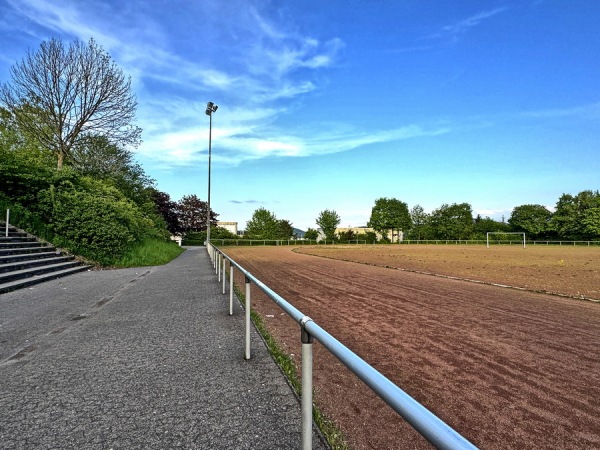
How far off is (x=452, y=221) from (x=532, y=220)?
1762 cm

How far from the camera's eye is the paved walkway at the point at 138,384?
8.11 ft

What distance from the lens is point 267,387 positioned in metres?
3.26

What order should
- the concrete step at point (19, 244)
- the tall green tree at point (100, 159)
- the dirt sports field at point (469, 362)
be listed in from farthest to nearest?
1. the tall green tree at point (100, 159)
2. the concrete step at point (19, 244)
3. the dirt sports field at point (469, 362)

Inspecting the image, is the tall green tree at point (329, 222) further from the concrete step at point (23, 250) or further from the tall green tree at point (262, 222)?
the concrete step at point (23, 250)

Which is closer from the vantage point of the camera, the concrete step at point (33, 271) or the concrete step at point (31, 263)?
the concrete step at point (33, 271)

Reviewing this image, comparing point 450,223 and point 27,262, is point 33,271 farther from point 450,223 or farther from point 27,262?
point 450,223

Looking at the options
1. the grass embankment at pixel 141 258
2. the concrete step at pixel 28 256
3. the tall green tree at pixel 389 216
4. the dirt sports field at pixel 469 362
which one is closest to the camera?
the dirt sports field at pixel 469 362

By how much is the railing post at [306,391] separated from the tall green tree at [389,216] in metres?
91.8

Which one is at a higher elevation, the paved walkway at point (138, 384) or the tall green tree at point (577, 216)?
the tall green tree at point (577, 216)

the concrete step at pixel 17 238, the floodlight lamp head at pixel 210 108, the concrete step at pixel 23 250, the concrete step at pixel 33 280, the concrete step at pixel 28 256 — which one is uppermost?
the floodlight lamp head at pixel 210 108

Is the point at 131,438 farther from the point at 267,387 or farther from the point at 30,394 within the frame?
the point at 30,394

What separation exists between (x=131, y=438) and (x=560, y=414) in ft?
11.4

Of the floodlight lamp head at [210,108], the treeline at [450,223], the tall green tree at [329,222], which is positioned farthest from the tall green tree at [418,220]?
the floodlight lamp head at [210,108]

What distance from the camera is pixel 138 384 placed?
3.30 metres
